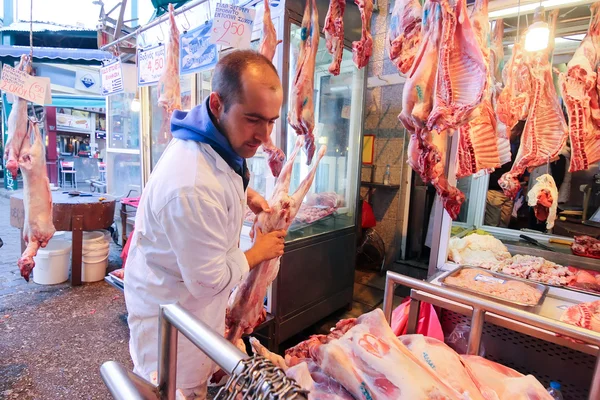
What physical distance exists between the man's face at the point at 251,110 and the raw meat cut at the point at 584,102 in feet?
6.12

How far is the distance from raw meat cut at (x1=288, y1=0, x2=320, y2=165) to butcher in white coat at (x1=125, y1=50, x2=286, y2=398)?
3.34 feet

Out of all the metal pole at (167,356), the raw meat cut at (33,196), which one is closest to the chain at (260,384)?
the metal pole at (167,356)

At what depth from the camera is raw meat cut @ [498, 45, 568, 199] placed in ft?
6.84

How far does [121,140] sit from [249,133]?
20.1 ft

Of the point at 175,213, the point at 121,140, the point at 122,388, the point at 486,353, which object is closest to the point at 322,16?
the point at 175,213

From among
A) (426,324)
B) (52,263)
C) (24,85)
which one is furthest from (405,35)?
(52,263)

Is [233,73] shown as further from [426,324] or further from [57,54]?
[57,54]

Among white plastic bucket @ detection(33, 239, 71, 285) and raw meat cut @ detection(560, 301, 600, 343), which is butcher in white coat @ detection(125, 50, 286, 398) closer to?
raw meat cut @ detection(560, 301, 600, 343)

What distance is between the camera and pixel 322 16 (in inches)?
131

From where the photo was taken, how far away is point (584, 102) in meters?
2.00

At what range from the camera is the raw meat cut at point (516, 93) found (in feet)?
7.16

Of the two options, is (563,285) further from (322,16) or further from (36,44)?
(36,44)

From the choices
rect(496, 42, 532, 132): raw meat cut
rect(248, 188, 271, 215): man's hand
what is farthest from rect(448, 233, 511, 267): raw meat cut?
rect(248, 188, 271, 215): man's hand

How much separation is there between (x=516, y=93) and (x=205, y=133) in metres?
2.05
